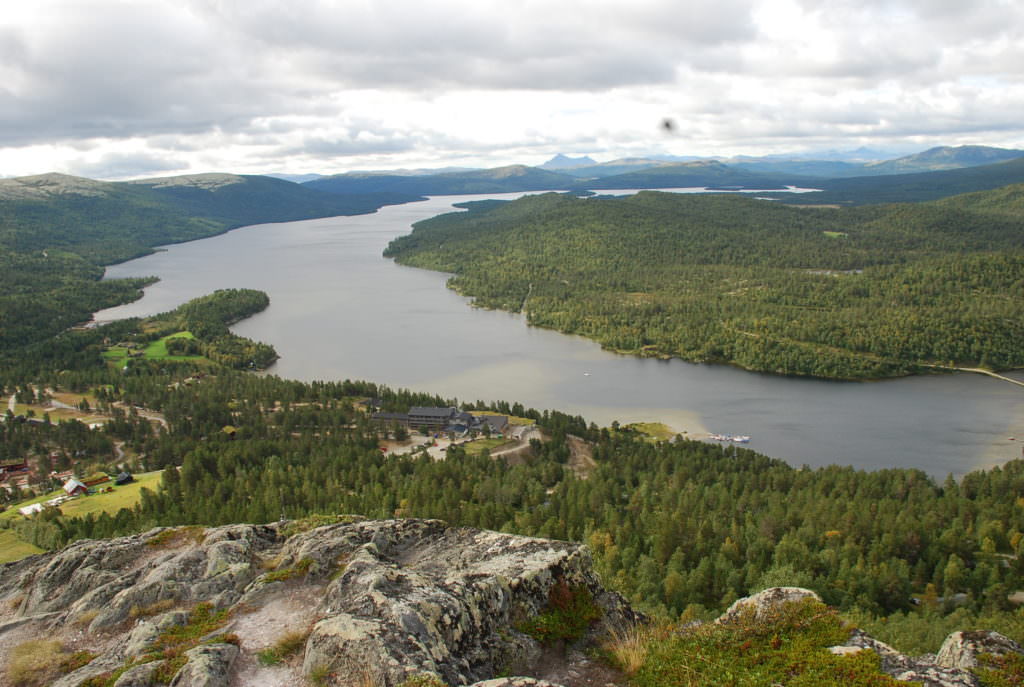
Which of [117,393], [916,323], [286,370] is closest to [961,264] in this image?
[916,323]

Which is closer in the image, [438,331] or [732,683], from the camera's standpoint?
[732,683]

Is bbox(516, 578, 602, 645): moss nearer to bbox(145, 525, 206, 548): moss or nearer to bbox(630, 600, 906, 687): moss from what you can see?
bbox(630, 600, 906, 687): moss

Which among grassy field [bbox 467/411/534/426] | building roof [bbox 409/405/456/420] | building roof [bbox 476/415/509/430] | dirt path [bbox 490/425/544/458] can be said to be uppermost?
building roof [bbox 409/405/456/420]

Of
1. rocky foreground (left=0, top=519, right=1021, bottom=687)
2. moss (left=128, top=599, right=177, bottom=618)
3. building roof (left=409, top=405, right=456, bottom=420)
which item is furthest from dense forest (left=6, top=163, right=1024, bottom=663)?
moss (left=128, top=599, right=177, bottom=618)

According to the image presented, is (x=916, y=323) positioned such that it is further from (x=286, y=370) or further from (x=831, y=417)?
(x=286, y=370)

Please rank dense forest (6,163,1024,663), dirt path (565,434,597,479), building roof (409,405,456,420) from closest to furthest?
dense forest (6,163,1024,663), dirt path (565,434,597,479), building roof (409,405,456,420)

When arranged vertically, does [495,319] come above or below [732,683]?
below

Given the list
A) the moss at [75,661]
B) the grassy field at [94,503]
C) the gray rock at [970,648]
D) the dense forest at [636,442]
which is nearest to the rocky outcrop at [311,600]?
the moss at [75,661]

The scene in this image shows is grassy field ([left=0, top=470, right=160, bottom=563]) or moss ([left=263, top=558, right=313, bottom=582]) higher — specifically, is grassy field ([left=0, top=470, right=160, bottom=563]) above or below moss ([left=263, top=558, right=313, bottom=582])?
below
